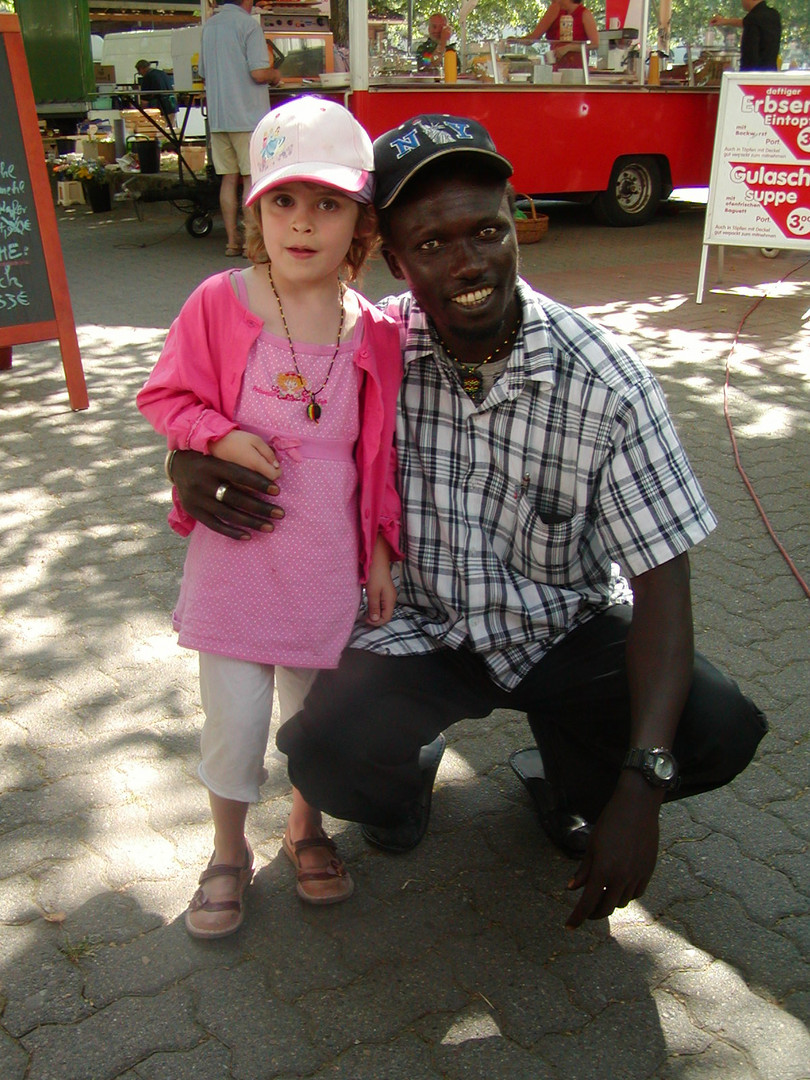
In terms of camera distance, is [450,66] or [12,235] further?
[450,66]

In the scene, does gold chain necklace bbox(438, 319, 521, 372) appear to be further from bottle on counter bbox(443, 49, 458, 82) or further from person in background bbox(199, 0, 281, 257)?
A: bottle on counter bbox(443, 49, 458, 82)

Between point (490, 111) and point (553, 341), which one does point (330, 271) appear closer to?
point (553, 341)

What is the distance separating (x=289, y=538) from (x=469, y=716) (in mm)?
562

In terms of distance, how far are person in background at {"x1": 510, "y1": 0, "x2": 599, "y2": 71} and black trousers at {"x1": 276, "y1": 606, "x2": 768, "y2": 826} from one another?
9.25 meters

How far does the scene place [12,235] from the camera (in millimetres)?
5352

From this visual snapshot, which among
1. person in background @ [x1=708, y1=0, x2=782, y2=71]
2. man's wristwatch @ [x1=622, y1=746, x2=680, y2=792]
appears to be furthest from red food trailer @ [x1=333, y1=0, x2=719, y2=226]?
man's wristwatch @ [x1=622, y1=746, x2=680, y2=792]

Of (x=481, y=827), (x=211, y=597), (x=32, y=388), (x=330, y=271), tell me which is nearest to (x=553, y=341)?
(x=330, y=271)

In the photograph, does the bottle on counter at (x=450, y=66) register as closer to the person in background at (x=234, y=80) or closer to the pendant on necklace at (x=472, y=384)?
the person in background at (x=234, y=80)

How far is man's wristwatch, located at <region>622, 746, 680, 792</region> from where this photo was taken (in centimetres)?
201

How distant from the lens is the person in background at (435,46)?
9758 mm

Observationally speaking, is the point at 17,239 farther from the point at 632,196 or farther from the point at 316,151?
the point at 632,196

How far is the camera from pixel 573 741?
95.2 inches

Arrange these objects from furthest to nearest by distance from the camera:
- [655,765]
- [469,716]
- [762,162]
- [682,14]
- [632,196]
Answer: [682,14]
[632,196]
[762,162]
[469,716]
[655,765]

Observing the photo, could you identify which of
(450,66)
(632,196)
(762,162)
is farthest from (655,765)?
(632,196)
